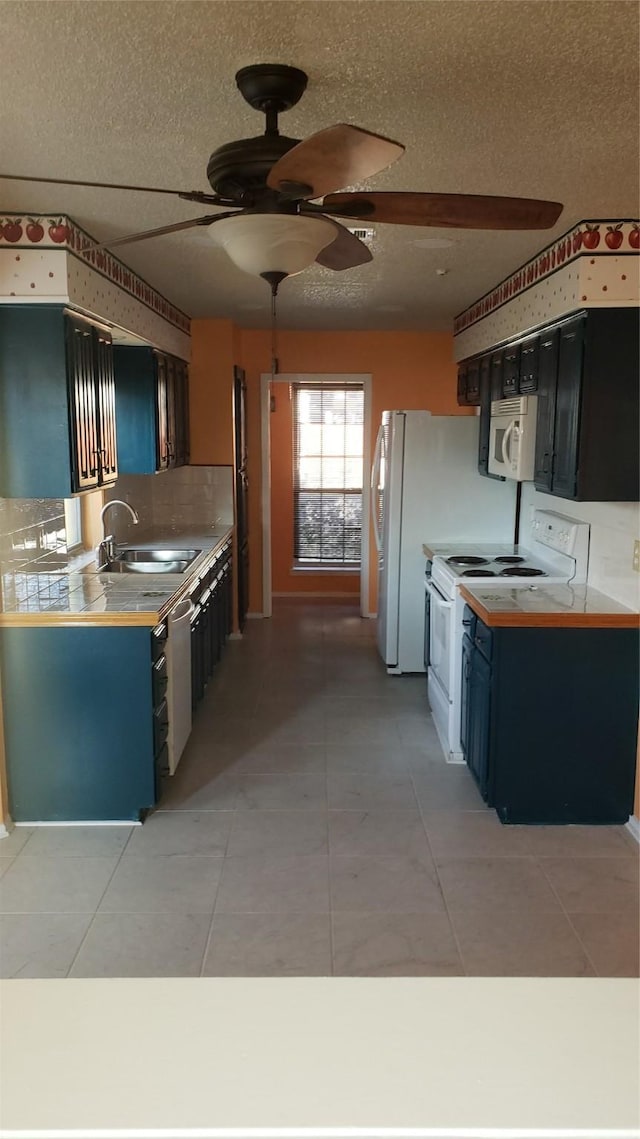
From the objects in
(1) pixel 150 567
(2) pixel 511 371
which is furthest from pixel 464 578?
(1) pixel 150 567

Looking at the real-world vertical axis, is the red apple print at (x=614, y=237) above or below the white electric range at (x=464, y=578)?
above

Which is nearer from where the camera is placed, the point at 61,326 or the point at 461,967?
the point at 461,967

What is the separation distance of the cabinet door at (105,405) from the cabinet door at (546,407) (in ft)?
6.74

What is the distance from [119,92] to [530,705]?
104 inches

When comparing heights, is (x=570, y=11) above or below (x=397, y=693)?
above

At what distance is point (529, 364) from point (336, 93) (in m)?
2.34

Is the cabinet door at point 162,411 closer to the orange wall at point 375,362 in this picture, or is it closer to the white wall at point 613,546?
the orange wall at point 375,362

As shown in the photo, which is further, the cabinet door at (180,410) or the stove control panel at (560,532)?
the cabinet door at (180,410)

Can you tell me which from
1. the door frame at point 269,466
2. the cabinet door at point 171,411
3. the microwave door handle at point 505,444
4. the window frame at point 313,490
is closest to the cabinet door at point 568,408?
the microwave door handle at point 505,444

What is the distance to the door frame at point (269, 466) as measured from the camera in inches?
283

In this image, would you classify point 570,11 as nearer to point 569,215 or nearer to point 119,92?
point 119,92

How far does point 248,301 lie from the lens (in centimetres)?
545

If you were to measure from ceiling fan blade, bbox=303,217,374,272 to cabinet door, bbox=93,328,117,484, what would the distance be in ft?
5.78

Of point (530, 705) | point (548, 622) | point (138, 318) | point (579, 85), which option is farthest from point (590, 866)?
point (138, 318)
